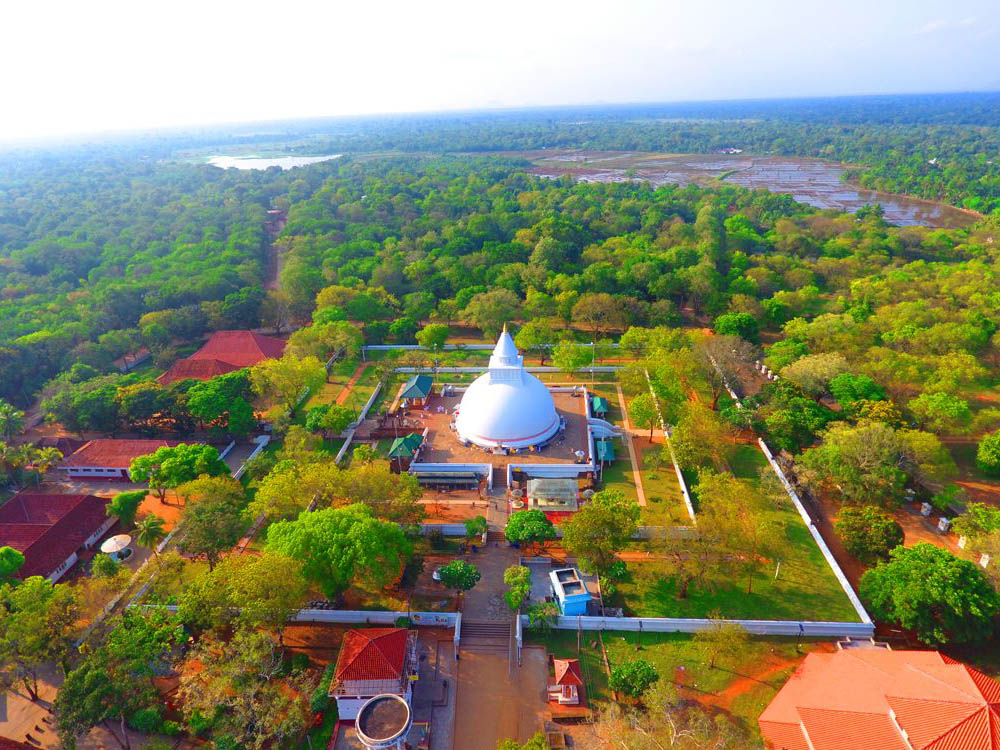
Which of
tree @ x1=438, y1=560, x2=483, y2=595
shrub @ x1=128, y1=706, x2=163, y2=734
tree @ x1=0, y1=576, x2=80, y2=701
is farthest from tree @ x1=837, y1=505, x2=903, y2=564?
tree @ x1=0, y1=576, x2=80, y2=701

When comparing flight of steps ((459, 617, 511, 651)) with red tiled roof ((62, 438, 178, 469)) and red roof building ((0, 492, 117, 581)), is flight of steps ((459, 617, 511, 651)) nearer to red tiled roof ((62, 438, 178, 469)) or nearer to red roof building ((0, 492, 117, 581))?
red roof building ((0, 492, 117, 581))

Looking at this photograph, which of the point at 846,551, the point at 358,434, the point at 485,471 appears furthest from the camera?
the point at 358,434

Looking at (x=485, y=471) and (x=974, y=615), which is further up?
(x=974, y=615)

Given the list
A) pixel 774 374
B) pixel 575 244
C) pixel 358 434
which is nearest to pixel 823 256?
pixel 575 244

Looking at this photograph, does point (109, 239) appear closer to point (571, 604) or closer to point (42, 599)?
point (42, 599)

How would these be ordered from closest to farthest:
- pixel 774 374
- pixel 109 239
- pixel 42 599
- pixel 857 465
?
pixel 42 599 < pixel 857 465 < pixel 774 374 < pixel 109 239

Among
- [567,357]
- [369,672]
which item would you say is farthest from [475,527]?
[567,357]
